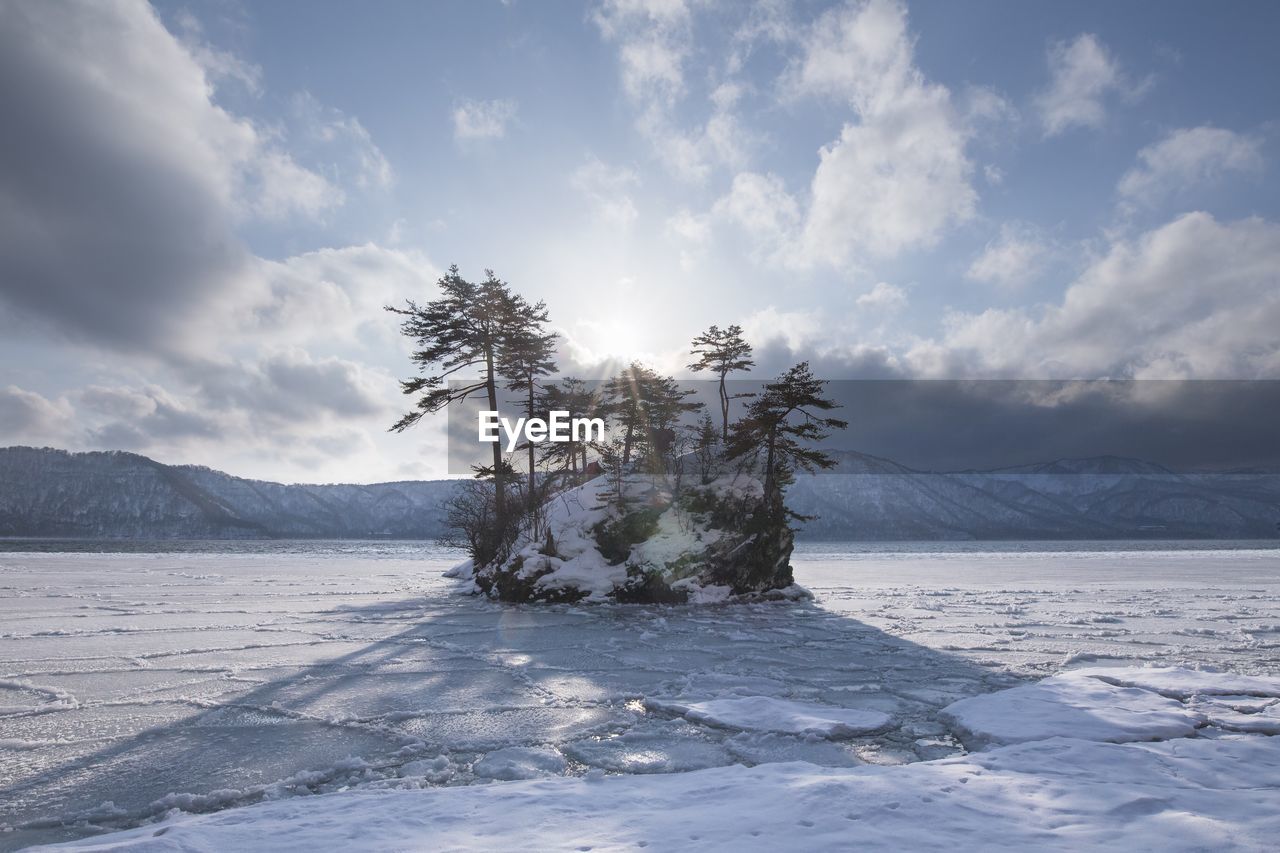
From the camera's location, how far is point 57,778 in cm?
514

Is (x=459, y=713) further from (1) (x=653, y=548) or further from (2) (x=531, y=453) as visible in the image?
(2) (x=531, y=453)

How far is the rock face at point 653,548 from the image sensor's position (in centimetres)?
2042

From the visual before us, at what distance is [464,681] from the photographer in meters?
8.91

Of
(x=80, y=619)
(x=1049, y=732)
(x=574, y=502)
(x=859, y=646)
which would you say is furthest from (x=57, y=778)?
(x=574, y=502)

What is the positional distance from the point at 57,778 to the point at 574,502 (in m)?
18.4

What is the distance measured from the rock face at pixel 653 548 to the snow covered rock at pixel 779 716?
12.8 meters

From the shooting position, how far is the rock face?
2042cm

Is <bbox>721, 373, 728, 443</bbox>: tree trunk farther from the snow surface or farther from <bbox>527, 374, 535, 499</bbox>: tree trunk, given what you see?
the snow surface

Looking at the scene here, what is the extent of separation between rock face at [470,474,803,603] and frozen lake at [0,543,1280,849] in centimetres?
138

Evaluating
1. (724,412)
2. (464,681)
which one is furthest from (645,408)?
(464,681)

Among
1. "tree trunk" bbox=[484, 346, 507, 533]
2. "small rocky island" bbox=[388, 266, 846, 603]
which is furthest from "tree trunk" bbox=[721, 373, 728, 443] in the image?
"tree trunk" bbox=[484, 346, 507, 533]

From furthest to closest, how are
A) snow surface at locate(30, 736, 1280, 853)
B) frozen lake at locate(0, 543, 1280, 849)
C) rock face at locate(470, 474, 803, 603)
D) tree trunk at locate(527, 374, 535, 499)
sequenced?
tree trunk at locate(527, 374, 535, 499) < rock face at locate(470, 474, 803, 603) < frozen lake at locate(0, 543, 1280, 849) < snow surface at locate(30, 736, 1280, 853)

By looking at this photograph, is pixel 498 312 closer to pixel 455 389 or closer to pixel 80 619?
pixel 455 389

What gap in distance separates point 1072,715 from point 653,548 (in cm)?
1489
